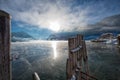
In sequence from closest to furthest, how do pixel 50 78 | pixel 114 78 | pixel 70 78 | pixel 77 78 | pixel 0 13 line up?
pixel 0 13
pixel 70 78
pixel 77 78
pixel 114 78
pixel 50 78

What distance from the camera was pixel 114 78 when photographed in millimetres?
16844

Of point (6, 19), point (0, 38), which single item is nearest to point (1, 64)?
point (0, 38)

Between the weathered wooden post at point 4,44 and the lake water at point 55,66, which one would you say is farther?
the lake water at point 55,66

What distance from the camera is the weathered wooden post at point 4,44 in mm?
3893

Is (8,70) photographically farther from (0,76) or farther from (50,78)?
(50,78)

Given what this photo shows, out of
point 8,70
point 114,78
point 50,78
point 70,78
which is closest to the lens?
point 8,70

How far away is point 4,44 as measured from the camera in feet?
12.9

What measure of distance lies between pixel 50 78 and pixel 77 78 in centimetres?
1196

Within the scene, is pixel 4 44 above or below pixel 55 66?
above

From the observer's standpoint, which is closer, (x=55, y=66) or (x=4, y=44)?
(x=4, y=44)

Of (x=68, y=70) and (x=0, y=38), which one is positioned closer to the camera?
(x=0, y=38)

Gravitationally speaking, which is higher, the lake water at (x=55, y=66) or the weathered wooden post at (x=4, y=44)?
the weathered wooden post at (x=4, y=44)

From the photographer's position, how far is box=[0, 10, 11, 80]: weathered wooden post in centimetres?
389

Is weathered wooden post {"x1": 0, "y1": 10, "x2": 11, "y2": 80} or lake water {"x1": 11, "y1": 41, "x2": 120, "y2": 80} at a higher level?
weathered wooden post {"x1": 0, "y1": 10, "x2": 11, "y2": 80}
